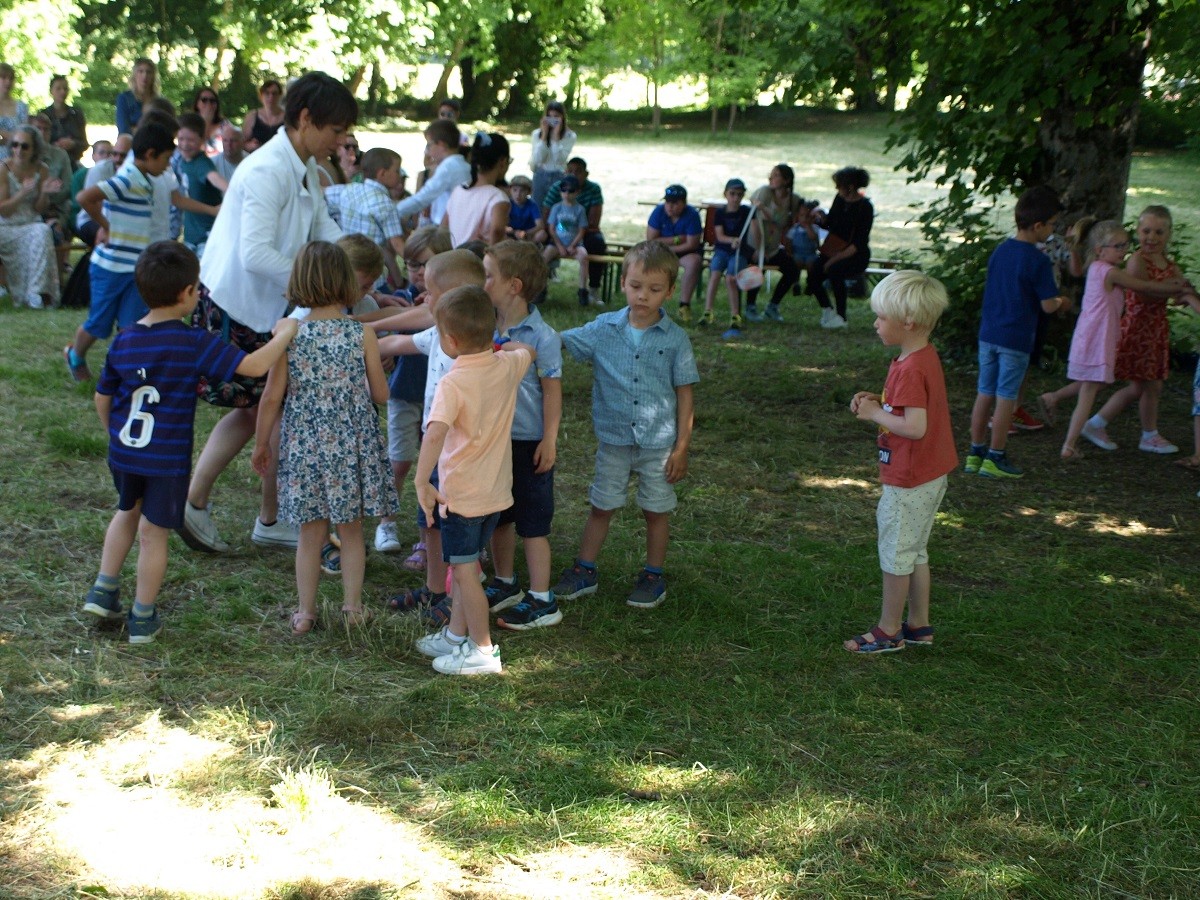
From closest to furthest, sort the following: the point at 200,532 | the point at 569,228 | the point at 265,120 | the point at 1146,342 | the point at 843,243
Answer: the point at 200,532, the point at 1146,342, the point at 265,120, the point at 843,243, the point at 569,228

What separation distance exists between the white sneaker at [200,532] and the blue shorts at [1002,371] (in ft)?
14.7

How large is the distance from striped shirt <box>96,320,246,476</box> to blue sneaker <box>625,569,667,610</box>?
73.1 inches

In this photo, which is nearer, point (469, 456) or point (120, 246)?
point (469, 456)

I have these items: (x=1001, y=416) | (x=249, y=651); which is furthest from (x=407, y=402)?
(x=1001, y=416)

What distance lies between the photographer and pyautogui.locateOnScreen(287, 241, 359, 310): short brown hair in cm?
438

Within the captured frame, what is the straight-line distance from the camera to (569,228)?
43.6ft

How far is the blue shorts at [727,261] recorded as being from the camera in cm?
1255

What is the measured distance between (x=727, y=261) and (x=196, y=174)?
5461mm

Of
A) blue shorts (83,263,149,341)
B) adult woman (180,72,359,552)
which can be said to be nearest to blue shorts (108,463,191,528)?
Result: adult woman (180,72,359,552)

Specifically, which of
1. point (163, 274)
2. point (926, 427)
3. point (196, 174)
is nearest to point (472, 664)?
point (163, 274)

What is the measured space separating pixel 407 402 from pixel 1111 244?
458 cm

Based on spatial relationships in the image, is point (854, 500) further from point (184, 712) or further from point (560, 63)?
point (560, 63)

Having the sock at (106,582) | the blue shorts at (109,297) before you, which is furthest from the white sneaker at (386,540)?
the blue shorts at (109,297)

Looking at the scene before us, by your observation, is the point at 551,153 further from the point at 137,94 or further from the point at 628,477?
the point at 628,477
